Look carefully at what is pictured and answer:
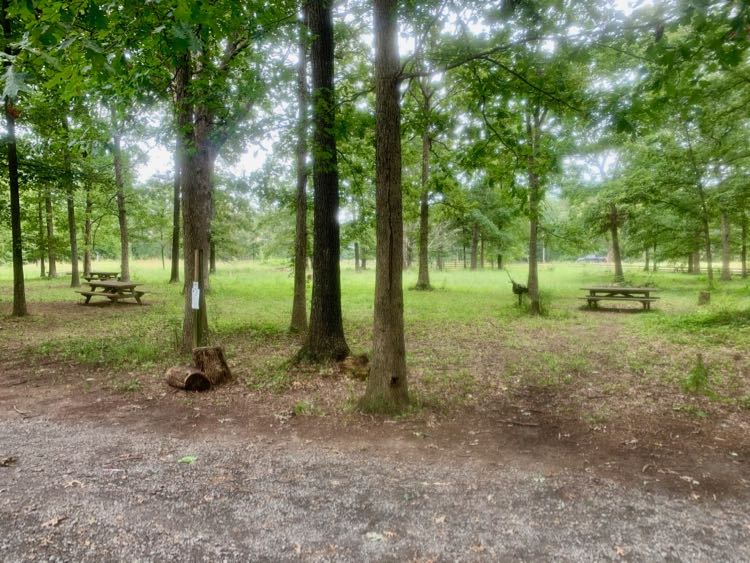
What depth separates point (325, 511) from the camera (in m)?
2.92

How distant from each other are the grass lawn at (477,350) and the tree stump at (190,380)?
0.39 m

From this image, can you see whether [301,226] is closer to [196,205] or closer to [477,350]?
[196,205]

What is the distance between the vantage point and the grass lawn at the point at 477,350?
538 cm

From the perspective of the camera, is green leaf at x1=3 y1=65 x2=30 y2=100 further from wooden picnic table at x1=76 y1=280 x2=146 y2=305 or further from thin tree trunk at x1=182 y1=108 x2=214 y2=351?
wooden picnic table at x1=76 y1=280 x2=146 y2=305

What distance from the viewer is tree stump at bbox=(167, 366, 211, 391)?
5.56 metres

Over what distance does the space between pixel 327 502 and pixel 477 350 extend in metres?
5.29

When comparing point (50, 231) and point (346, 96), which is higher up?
point (346, 96)

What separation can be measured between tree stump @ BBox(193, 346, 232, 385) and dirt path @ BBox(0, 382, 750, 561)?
4.62ft

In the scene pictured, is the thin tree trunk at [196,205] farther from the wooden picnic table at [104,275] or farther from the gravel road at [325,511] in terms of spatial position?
the wooden picnic table at [104,275]

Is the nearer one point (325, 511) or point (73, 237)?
point (325, 511)

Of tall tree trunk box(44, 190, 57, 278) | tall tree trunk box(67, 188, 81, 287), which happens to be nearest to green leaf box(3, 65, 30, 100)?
tall tree trunk box(67, 188, 81, 287)

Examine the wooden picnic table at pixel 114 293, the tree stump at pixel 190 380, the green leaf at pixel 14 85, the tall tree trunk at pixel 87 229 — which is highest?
the tall tree trunk at pixel 87 229

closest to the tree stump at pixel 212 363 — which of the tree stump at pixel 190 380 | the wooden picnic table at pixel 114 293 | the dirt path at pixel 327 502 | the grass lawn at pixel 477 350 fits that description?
the tree stump at pixel 190 380

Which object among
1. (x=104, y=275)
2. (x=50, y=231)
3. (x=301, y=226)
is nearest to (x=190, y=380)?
(x=301, y=226)
